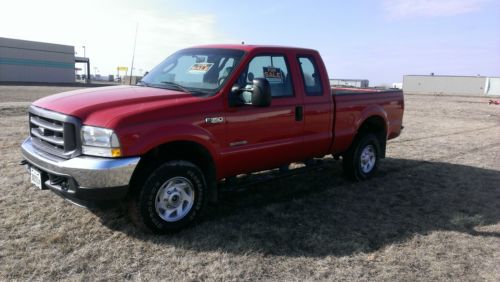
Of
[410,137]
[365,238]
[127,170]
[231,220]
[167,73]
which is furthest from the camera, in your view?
[410,137]

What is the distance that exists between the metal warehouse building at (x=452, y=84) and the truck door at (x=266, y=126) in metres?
72.2

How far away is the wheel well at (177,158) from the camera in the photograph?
13.5ft

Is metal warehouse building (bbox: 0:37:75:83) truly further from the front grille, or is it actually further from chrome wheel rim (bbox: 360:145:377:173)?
chrome wheel rim (bbox: 360:145:377:173)

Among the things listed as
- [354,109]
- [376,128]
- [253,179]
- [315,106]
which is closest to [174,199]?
[253,179]

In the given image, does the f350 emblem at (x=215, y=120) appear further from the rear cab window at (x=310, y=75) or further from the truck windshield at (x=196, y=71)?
the rear cab window at (x=310, y=75)

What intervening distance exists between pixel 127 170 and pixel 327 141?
311 cm

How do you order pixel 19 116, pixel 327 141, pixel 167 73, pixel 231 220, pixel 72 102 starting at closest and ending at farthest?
pixel 72 102 < pixel 231 220 < pixel 167 73 < pixel 327 141 < pixel 19 116

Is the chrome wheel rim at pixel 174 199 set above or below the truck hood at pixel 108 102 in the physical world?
below

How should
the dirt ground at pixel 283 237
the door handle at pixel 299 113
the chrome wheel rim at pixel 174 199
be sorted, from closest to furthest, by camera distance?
the dirt ground at pixel 283 237
the chrome wheel rim at pixel 174 199
the door handle at pixel 299 113

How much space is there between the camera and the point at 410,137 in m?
11.8

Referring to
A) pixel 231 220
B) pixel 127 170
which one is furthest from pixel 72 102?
pixel 231 220

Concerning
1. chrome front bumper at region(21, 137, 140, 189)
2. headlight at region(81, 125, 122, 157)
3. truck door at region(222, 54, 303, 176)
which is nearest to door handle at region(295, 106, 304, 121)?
truck door at region(222, 54, 303, 176)

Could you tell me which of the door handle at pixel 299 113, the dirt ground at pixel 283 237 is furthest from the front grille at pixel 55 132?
the door handle at pixel 299 113

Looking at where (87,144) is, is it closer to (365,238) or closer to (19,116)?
(365,238)
